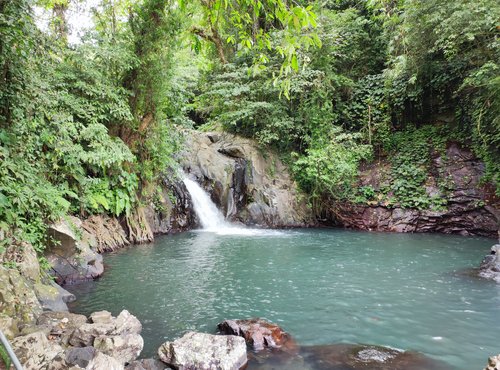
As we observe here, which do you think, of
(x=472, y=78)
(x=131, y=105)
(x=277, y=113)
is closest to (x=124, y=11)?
(x=131, y=105)

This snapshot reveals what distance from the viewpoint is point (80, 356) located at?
3.41 metres

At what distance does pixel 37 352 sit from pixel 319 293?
14.8 ft

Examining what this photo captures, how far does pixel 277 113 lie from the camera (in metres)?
16.2

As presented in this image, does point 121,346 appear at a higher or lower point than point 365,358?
higher

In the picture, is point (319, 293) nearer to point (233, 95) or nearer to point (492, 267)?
point (492, 267)

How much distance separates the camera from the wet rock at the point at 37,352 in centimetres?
316

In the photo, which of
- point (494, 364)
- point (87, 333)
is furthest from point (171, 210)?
point (494, 364)

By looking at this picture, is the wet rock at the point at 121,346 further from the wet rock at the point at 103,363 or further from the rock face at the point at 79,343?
the wet rock at the point at 103,363

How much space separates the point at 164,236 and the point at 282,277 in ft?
18.8

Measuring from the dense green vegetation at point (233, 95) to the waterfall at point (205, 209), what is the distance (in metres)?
2.16

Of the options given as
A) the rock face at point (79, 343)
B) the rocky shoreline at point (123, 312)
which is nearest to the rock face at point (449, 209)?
the rocky shoreline at point (123, 312)

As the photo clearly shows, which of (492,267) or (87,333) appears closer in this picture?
(87,333)

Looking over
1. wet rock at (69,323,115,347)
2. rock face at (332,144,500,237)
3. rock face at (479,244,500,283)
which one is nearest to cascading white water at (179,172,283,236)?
rock face at (332,144,500,237)

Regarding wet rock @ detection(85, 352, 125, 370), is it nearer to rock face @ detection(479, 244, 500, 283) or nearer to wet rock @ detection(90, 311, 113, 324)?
wet rock @ detection(90, 311, 113, 324)
